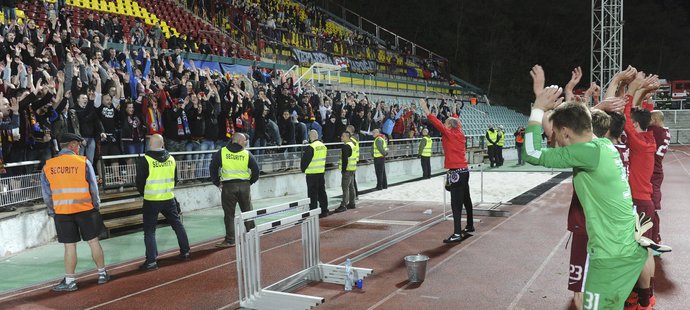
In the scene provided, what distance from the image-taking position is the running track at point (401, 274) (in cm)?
617

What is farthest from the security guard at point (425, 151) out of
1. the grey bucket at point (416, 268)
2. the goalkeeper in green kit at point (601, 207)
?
the goalkeeper in green kit at point (601, 207)

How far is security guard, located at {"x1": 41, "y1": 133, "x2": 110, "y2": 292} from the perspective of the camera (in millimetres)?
6867

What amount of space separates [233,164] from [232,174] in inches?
6.9

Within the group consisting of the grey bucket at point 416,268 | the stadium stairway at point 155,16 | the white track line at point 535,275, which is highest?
the stadium stairway at point 155,16

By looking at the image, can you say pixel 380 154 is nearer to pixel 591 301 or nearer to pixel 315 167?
pixel 315 167

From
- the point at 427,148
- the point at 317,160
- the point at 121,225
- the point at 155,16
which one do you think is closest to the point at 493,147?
the point at 427,148

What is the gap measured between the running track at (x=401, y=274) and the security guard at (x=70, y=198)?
50 centimetres

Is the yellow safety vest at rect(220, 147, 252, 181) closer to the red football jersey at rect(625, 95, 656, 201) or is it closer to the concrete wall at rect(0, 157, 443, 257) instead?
the concrete wall at rect(0, 157, 443, 257)

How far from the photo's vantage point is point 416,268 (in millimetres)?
6711

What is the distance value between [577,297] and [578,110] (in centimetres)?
209

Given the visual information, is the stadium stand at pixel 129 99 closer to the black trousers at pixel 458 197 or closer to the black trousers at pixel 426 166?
the black trousers at pixel 426 166

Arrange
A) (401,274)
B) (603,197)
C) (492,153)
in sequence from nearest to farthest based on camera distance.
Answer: (603,197)
(401,274)
(492,153)

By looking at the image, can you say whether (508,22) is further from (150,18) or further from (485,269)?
(485,269)

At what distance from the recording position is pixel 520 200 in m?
14.1
